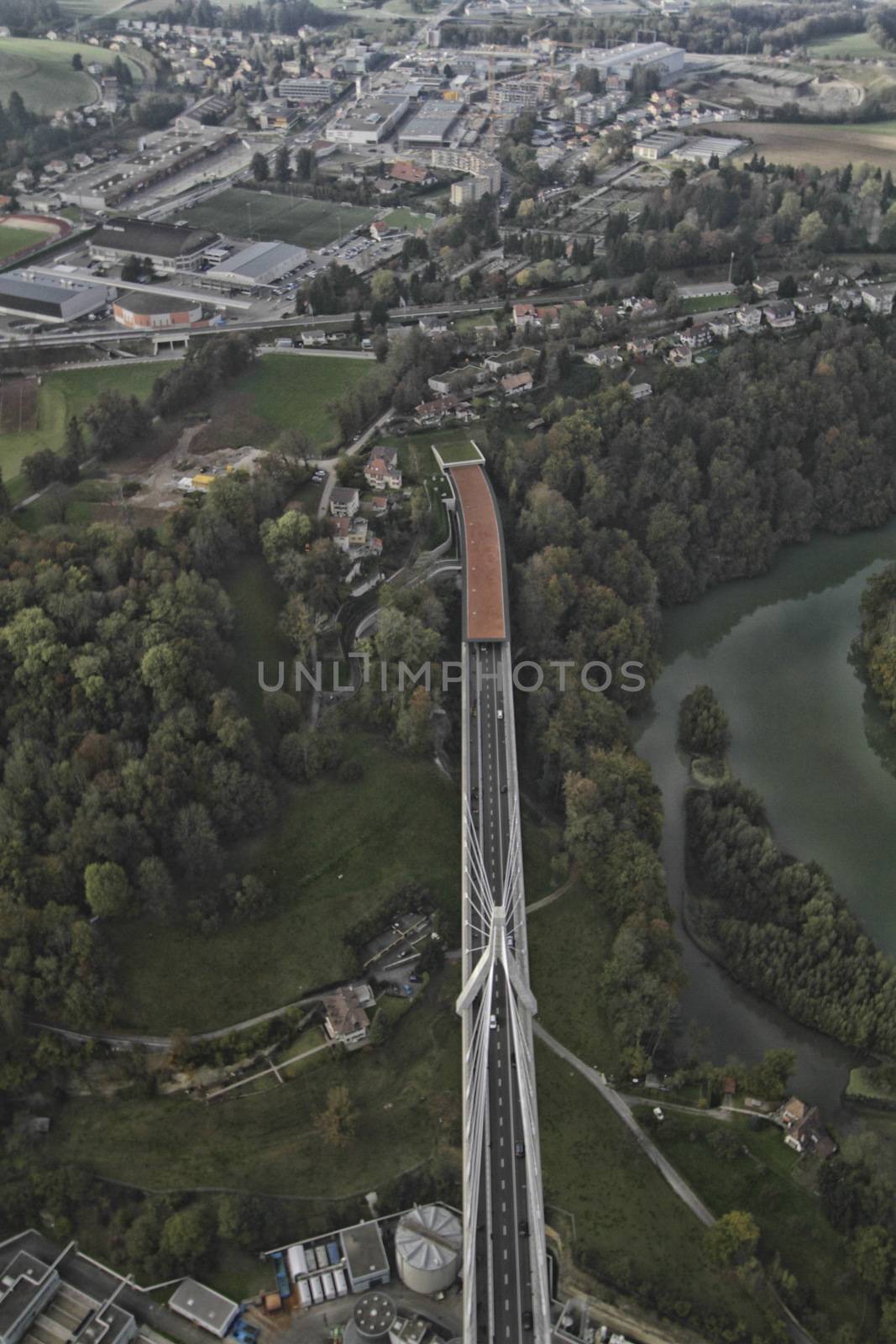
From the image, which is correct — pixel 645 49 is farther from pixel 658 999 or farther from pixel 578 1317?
pixel 578 1317

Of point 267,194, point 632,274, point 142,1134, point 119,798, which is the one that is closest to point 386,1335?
point 142,1134

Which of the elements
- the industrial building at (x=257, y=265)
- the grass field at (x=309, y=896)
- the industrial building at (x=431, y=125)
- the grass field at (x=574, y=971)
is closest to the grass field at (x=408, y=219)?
the industrial building at (x=257, y=265)

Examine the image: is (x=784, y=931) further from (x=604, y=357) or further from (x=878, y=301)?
(x=878, y=301)

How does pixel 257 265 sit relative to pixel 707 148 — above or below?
below

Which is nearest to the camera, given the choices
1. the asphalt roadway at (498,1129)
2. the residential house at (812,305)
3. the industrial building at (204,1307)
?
the asphalt roadway at (498,1129)

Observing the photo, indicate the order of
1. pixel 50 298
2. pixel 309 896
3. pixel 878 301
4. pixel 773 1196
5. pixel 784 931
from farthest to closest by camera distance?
pixel 878 301 < pixel 50 298 < pixel 309 896 < pixel 784 931 < pixel 773 1196

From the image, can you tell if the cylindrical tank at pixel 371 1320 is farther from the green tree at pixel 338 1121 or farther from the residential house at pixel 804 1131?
the residential house at pixel 804 1131

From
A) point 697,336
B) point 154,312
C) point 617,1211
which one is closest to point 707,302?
point 697,336
